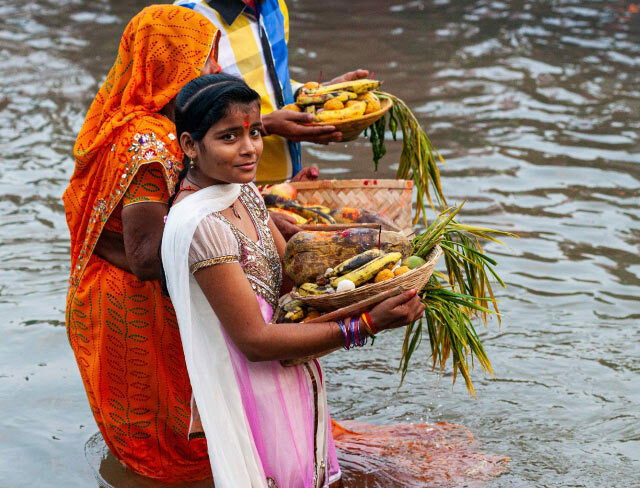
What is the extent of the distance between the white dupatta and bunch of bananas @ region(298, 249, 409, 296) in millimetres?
326

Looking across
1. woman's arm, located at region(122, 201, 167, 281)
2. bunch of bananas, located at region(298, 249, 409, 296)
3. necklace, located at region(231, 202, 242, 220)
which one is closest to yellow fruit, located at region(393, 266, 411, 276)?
bunch of bananas, located at region(298, 249, 409, 296)

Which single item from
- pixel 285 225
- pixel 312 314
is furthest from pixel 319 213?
pixel 312 314

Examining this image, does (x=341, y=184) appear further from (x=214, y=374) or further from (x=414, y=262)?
(x=214, y=374)

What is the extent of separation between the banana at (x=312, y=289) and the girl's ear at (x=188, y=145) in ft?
1.76

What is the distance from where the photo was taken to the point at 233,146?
281cm

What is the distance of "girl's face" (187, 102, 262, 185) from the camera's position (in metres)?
2.79

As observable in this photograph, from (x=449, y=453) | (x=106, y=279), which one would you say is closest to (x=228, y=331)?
(x=106, y=279)

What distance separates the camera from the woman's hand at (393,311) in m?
2.81

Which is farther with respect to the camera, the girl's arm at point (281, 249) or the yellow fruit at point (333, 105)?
the yellow fruit at point (333, 105)

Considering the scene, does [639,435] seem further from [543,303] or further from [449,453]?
[543,303]

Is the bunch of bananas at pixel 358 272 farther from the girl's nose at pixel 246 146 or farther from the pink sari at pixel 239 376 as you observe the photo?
the girl's nose at pixel 246 146

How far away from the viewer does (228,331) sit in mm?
2824

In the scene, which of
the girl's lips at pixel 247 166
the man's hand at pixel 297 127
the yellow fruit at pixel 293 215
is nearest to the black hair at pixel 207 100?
the girl's lips at pixel 247 166

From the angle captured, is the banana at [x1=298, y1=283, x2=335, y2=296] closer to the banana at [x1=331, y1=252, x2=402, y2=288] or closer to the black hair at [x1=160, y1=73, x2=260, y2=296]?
the banana at [x1=331, y1=252, x2=402, y2=288]
